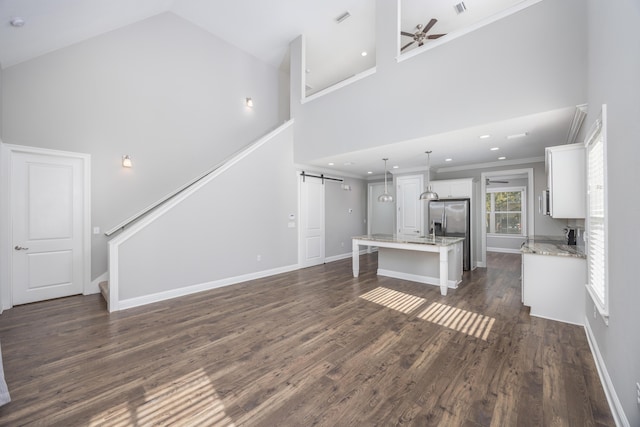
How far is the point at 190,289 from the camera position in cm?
452

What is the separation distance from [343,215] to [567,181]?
5.35m

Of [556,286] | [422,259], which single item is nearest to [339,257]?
[422,259]

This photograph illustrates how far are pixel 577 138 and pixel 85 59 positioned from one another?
8.02 meters

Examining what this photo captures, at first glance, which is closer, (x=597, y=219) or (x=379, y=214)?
(x=597, y=219)

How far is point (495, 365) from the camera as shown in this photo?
2.37 meters

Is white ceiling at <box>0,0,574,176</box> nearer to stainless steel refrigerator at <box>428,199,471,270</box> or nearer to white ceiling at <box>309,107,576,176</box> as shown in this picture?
white ceiling at <box>309,107,576,176</box>

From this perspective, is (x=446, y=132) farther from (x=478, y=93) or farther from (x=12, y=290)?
(x=12, y=290)

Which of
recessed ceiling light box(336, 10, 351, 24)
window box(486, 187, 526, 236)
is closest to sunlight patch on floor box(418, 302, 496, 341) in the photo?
recessed ceiling light box(336, 10, 351, 24)

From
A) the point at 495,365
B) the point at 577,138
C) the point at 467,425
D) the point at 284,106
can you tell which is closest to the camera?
the point at 467,425

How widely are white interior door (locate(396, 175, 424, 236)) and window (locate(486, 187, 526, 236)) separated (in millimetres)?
4426

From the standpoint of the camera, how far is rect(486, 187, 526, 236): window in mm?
9148

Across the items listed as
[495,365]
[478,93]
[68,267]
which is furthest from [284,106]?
[495,365]

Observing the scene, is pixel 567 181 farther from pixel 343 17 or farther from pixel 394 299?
pixel 343 17

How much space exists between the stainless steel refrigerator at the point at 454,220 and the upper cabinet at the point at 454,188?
0.21 m
